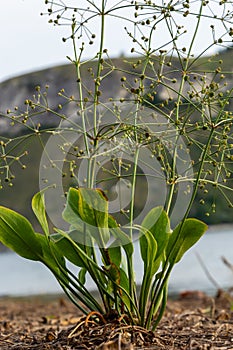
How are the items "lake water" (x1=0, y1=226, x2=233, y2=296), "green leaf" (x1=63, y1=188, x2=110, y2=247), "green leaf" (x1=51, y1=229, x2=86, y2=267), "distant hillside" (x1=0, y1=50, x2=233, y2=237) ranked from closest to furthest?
"green leaf" (x1=63, y1=188, x2=110, y2=247), "green leaf" (x1=51, y1=229, x2=86, y2=267), "lake water" (x1=0, y1=226, x2=233, y2=296), "distant hillside" (x1=0, y1=50, x2=233, y2=237)

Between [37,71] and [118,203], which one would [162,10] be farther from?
[37,71]

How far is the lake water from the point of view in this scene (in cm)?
1065

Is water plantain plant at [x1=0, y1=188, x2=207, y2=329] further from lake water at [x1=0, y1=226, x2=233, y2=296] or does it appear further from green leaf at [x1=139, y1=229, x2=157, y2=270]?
lake water at [x1=0, y1=226, x2=233, y2=296]

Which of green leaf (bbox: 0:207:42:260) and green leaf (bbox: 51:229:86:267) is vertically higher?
green leaf (bbox: 0:207:42:260)

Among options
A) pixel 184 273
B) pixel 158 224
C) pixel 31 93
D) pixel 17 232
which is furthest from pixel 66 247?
pixel 31 93

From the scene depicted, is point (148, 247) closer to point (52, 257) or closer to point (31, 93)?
point (52, 257)

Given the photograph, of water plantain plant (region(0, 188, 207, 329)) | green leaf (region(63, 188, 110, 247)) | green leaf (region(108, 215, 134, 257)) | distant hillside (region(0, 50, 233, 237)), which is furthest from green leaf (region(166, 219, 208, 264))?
distant hillside (region(0, 50, 233, 237))

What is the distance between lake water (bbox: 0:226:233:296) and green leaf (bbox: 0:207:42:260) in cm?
739

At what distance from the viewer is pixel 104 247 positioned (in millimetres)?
1930

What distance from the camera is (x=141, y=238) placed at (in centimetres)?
205

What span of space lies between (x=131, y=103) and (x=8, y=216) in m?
0.53

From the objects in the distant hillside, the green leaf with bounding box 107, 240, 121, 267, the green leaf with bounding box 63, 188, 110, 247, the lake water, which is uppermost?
the distant hillside

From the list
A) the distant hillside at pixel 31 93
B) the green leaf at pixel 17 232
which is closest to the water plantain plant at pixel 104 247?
the green leaf at pixel 17 232

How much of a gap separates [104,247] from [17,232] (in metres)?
0.31
